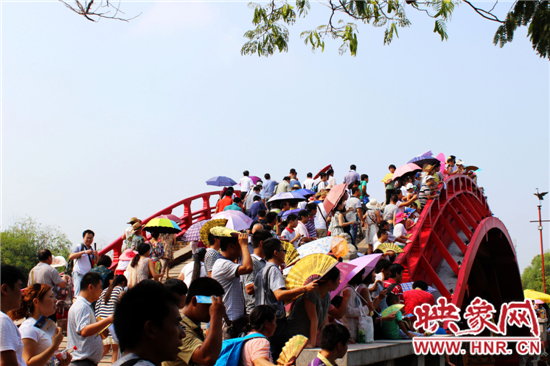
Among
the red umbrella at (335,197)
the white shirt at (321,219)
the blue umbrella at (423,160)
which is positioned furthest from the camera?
the blue umbrella at (423,160)

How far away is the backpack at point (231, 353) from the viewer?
3.92 metres

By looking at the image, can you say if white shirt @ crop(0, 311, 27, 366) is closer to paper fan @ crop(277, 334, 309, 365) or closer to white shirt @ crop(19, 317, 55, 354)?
white shirt @ crop(19, 317, 55, 354)

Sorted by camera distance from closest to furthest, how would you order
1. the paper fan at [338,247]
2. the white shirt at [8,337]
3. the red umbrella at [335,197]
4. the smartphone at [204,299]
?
the white shirt at [8,337], the smartphone at [204,299], the paper fan at [338,247], the red umbrella at [335,197]

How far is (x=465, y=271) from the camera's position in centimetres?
1764

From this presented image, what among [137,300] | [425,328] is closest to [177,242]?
[425,328]

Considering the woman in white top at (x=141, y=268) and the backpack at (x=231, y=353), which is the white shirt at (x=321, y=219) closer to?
the woman in white top at (x=141, y=268)

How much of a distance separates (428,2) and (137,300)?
528cm

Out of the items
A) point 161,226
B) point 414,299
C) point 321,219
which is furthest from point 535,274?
point 161,226

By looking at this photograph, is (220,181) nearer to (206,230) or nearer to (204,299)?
(206,230)

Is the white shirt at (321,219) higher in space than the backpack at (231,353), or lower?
higher

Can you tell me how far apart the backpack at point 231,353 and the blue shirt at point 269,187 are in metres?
14.2

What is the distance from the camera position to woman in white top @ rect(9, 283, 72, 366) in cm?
384

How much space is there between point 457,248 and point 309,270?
16.6m

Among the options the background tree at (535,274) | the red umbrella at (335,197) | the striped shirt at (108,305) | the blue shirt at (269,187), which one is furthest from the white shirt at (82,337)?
the background tree at (535,274)
